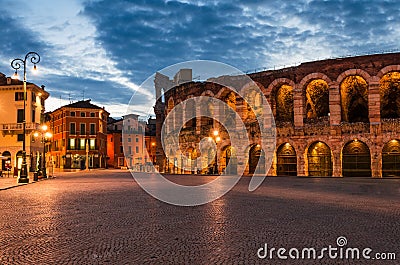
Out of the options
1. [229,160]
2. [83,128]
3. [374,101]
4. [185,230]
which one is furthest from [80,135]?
[185,230]

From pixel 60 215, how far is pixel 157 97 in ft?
158

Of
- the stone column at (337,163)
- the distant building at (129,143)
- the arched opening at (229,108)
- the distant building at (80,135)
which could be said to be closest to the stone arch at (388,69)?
the stone column at (337,163)

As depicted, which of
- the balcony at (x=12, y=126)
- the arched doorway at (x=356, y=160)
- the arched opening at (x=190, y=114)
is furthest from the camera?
the balcony at (x=12, y=126)

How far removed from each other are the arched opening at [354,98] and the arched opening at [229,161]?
37.4 feet

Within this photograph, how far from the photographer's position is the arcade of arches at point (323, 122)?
31.3 m

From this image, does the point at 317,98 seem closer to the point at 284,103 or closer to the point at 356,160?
the point at 284,103

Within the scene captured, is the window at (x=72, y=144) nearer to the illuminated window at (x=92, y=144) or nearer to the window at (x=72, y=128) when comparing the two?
the window at (x=72, y=128)

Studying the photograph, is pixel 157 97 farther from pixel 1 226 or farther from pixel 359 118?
pixel 1 226

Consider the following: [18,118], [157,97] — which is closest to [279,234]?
[18,118]

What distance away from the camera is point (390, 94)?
35.8 metres

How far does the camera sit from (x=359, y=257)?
6746 mm

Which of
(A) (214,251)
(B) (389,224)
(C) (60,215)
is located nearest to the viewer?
(A) (214,251)

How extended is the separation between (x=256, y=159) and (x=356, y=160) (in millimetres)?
9312

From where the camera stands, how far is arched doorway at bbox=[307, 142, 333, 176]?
34062 mm
